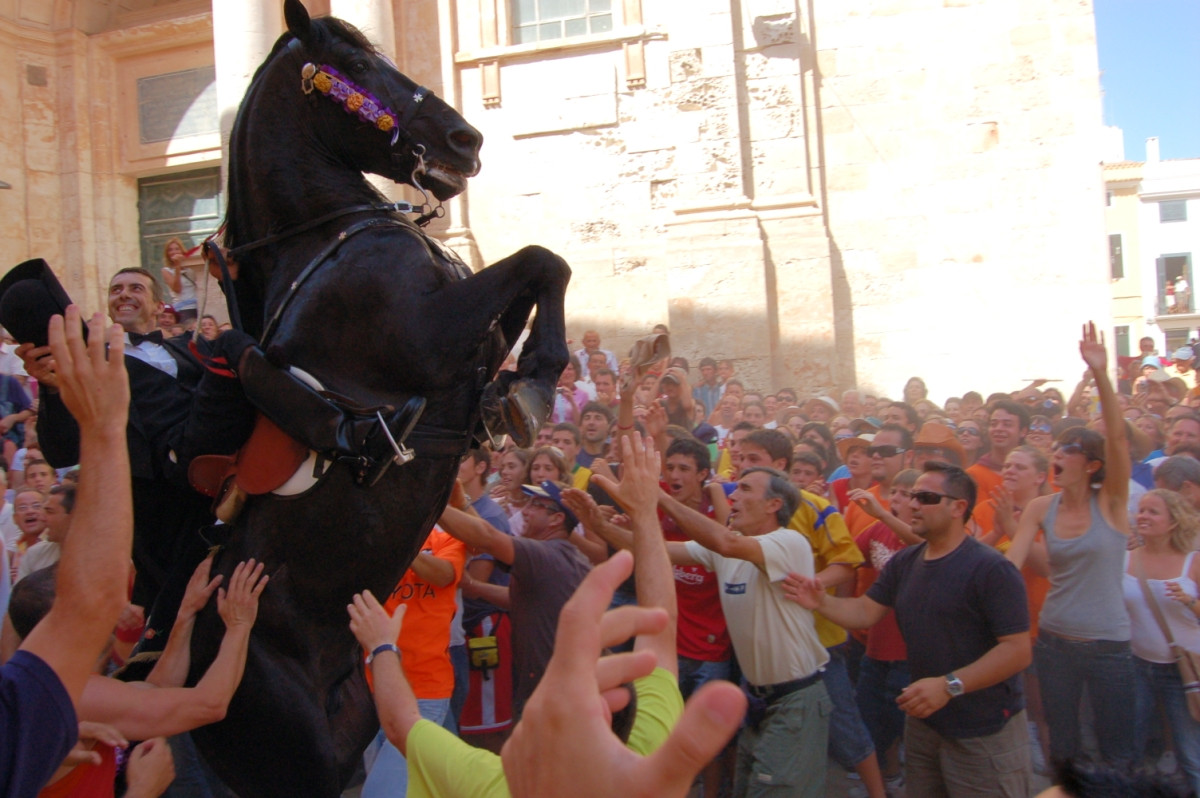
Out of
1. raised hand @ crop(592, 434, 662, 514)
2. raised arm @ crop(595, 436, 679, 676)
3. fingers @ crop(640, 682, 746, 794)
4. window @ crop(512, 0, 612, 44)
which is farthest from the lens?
window @ crop(512, 0, 612, 44)

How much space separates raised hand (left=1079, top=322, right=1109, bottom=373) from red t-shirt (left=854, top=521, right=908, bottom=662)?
130 cm

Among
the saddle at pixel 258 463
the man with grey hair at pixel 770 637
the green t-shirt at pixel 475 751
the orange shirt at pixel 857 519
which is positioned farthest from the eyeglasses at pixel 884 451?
the saddle at pixel 258 463

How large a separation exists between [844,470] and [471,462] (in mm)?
2623

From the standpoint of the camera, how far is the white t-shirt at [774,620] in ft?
16.5

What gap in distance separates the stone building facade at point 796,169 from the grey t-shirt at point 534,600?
7.95 metres

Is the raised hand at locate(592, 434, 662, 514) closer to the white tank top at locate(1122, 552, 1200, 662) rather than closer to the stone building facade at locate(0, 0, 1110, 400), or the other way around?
the white tank top at locate(1122, 552, 1200, 662)

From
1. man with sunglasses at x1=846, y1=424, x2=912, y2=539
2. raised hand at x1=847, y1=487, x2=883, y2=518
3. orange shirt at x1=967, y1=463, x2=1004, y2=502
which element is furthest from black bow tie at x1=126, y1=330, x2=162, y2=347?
orange shirt at x1=967, y1=463, x2=1004, y2=502

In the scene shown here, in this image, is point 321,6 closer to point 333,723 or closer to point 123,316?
point 123,316

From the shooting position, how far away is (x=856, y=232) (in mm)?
13242

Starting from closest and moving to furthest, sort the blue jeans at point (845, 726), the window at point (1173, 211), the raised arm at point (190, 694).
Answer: the raised arm at point (190, 694), the blue jeans at point (845, 726), the window at point (1173, 211)

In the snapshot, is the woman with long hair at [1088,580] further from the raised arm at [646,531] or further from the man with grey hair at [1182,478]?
the raised arm at [646,531]

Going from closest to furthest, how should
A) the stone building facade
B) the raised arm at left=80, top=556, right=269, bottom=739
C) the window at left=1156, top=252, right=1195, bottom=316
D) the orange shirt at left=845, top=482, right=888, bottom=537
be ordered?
the raised arm at left=80, top=556, right=269, bottom=739
the orange shirt at left=845, top=482, right=888, bottom=537
the stone building facade
the window at left=1156, top=252, right=1195, bottom=316

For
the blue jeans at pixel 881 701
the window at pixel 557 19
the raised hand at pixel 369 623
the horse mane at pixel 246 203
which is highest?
the window at pixel 557 19

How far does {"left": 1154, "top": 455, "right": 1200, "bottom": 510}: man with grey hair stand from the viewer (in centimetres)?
568
